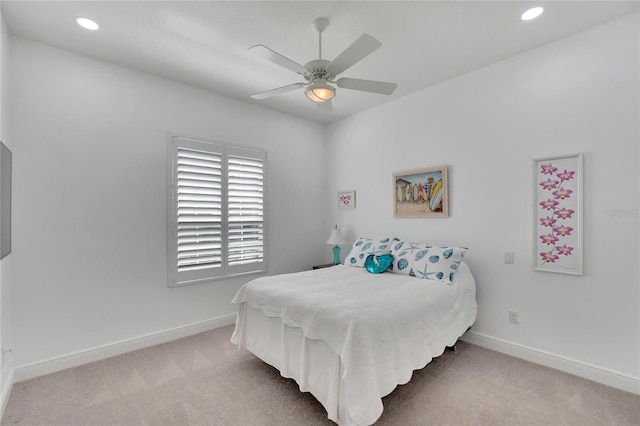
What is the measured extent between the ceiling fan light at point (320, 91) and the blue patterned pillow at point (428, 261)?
185cm

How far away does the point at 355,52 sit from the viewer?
80.2 inches

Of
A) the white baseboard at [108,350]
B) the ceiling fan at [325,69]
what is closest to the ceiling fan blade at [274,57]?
the ceiling fan at [325,69]

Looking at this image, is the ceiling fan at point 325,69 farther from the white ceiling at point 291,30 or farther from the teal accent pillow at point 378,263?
the teal accent pillow at point 378,263

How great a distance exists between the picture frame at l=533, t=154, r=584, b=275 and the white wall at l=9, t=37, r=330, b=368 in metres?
3.44

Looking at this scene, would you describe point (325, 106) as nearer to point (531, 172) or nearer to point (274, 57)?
point (274, 57)

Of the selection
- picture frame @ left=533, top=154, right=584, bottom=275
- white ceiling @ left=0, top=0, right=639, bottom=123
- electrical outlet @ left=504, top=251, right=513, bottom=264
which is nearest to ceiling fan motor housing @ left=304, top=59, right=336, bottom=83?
white ceiling @ left=0, top=0, right=639, bottom=123

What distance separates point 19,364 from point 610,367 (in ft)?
16.0

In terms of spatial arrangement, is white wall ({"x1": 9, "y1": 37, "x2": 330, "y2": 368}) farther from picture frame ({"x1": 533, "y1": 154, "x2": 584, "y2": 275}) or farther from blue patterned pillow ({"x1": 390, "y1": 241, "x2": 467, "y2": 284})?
picture frame ({"x1": 533, "y1": 154, "x2": 584, "y2": 275})

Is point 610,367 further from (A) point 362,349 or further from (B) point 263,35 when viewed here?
(B) point 263,35

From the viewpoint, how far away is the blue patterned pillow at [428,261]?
288 cm

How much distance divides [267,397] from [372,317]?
106 cm

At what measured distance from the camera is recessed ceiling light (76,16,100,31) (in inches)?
91.5

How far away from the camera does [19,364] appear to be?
248 cm

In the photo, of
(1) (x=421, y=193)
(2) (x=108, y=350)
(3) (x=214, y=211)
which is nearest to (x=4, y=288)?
(2) (x=108, y=350)
